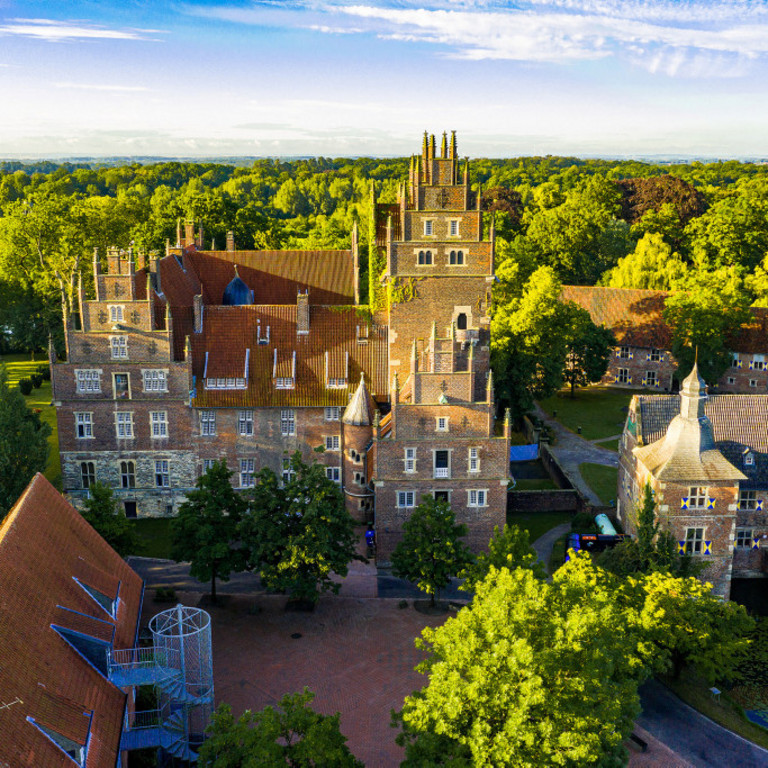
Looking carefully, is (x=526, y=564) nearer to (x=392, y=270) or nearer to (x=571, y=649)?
(x=571, y=649)

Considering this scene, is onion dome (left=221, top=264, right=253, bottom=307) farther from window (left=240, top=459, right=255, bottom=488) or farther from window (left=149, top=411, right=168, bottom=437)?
window (left=240, top=459, right=255, bottom=488)

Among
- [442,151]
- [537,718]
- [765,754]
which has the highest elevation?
[442,151]

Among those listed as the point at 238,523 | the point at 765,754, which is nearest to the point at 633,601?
the point at 765,754

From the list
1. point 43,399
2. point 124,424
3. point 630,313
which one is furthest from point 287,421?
point 630,313

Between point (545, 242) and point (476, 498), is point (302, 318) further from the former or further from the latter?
point (545, 242)

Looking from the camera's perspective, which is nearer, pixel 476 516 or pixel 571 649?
pixel 571 649

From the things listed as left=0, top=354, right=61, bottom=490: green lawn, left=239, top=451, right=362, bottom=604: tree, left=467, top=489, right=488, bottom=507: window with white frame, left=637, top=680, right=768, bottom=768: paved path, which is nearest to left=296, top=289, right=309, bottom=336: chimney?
left=239, top=451, right=362, bottom=604: tree
